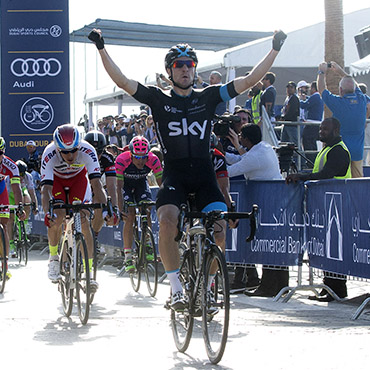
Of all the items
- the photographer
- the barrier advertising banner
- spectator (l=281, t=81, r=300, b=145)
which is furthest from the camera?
the barrier advertising banner

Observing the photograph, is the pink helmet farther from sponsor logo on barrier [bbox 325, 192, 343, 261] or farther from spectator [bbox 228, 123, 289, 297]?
sponsor logo on barrier [bbox 325, 192, 343, 261]

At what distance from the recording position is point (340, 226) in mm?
9688

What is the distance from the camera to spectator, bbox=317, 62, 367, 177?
495 inches

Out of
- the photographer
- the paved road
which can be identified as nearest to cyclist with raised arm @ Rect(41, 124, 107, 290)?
the paved road

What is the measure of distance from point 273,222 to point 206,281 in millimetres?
4818

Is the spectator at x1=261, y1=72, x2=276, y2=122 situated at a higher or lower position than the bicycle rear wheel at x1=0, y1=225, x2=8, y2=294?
higher

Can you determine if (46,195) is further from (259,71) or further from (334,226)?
(259,71)

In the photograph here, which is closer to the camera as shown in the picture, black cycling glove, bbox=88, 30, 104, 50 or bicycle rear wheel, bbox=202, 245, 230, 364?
bicycle rear wheel, bbox=202, 245, 230, 364

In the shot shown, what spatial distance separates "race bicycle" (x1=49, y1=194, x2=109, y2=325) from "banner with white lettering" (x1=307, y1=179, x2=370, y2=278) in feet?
8.61

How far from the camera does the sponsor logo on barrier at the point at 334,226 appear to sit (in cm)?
970

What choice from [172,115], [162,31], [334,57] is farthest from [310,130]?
[162,31]

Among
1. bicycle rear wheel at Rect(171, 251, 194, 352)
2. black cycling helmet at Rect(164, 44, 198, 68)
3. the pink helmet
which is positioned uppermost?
black cycling helmet at Rect(164, 44, 198, 68)

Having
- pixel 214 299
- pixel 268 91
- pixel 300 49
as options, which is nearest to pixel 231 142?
pixel 268 91

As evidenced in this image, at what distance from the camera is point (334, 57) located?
720 inches
